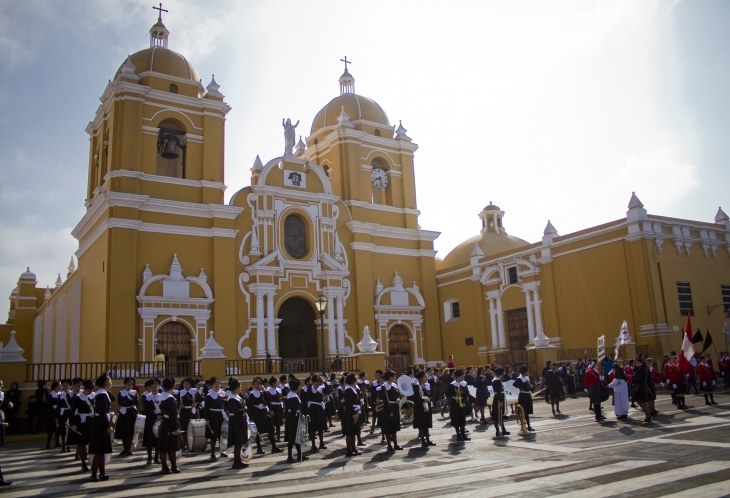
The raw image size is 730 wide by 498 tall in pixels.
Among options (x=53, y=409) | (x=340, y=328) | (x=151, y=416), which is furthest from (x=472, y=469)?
(x=340, y=328)

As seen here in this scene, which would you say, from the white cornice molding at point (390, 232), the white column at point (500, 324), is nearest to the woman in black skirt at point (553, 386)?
the white column at point (500, 324)

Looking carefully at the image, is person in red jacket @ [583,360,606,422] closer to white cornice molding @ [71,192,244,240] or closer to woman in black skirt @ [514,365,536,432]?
woman in black skirt @ [514,365,536,432]

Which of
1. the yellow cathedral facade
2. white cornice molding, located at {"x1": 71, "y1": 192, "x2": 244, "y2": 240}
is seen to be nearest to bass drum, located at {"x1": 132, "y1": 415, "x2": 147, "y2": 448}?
the yellow cathedral facade

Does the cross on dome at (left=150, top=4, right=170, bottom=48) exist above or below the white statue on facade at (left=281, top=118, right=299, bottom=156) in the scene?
above

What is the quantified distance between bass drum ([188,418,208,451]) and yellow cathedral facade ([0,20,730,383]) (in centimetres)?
724

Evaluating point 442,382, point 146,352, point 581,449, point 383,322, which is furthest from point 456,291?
point 581,449

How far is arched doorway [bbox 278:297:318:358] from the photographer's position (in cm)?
2958

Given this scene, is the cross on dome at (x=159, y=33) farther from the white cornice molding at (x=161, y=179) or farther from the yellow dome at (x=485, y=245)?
the yellow dome at (x=485, y=245)

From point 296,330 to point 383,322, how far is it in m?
4.19

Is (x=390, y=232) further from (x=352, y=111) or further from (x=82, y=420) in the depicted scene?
(x=82, y=420)

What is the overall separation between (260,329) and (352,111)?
45.0ft

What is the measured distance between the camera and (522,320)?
2925cm

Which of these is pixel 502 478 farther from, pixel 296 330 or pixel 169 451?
pixel 296 330

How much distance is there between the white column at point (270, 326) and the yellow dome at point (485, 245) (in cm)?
1424
